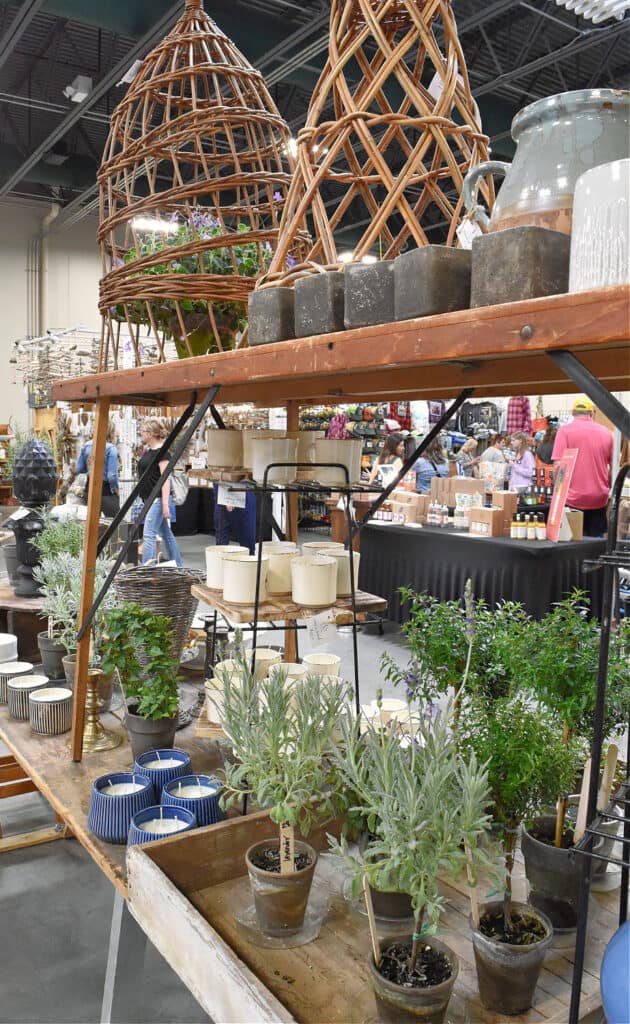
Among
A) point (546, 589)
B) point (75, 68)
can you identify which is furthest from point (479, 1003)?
point (75, 68)

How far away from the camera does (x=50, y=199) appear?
12305 millimetres

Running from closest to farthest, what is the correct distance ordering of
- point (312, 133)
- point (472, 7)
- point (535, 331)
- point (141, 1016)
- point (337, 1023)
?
point (535, 331) → point (337, 1023) → point (312, 133) → point (141, 1016) → point (472, 7)

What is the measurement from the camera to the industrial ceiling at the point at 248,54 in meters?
5.98

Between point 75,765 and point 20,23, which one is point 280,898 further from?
point 20,23

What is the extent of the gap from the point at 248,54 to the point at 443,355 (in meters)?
6.84

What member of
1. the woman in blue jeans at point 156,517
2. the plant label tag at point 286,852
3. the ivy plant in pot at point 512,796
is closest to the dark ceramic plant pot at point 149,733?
the plant label tag at point 286,852

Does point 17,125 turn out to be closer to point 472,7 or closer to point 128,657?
point 472,7

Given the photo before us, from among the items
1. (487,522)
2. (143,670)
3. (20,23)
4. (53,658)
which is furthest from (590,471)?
(20,23)

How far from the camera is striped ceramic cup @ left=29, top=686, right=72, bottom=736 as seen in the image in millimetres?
2031

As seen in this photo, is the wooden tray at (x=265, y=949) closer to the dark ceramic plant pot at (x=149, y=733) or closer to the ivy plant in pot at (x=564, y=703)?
the ivy plant in pot at (x=564, y=703)

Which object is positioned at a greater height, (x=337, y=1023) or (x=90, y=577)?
(x=90, y=577)

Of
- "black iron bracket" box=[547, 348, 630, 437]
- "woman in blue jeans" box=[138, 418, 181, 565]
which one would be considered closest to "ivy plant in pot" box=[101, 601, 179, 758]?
"black iron bracket" box=[547, 348, 630, 437]

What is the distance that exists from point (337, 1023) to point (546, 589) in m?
3.56

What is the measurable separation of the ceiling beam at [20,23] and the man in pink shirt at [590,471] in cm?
502
